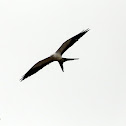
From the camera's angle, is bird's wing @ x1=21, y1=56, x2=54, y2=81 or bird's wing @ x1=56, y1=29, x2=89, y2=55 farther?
bird's wing @ x1=21, y1=56, x2=54, y2=81

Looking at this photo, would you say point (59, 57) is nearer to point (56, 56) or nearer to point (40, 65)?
point (56, 56)

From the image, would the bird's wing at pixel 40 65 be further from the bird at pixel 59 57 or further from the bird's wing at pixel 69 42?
the bird's wing at pixel 69 42

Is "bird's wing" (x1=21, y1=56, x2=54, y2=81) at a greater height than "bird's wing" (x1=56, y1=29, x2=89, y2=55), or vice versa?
"bird's wing" (x1=56, y1=29, x2=89, y2=55)

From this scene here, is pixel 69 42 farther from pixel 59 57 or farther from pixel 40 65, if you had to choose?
pixel 40 65

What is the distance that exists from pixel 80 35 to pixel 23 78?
12.8ft

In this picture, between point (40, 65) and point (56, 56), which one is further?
point (40, 65)

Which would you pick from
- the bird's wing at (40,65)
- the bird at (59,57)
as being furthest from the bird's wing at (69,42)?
the bird's wing at (40,65)

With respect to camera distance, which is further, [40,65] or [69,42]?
[40,65]

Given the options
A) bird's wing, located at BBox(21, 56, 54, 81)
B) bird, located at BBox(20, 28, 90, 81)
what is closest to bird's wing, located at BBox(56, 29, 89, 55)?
bird, located at BBox(20, 28, 90, 81)

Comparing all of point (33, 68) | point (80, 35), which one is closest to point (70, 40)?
point (80, 35)

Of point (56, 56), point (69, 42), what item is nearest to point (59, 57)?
point (56, 56)

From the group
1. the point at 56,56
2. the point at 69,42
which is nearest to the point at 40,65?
the point at 56,56

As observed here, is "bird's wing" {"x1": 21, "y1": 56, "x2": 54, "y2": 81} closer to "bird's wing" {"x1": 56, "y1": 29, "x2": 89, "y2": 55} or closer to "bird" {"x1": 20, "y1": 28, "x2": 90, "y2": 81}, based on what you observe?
"bird" {"x1": 20, "y1": 28, "x2": 90, "y2": 81}

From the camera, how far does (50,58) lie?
29.2 meters
